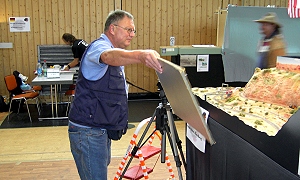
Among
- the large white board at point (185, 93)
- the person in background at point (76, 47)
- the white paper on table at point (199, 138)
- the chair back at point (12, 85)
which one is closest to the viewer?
Answer: the large white board at point (185, 93)

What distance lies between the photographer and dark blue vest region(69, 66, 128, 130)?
191 cm

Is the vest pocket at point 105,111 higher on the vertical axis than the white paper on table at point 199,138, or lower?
higher

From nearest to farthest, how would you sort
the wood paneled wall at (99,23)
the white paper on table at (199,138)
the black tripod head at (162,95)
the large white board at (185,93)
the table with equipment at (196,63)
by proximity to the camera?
the large white board at (185,93), the white paper on table at (199,138), the black tripod head at (162,95), the table with equipment at (196,63), the wood paneled wall at (99,23)

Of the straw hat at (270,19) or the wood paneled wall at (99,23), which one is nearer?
the straw hat at (270,19)

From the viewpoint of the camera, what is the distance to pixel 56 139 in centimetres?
468

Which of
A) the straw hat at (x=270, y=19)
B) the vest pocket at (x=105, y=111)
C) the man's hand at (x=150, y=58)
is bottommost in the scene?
the vest pocket at (x=105, y=111)

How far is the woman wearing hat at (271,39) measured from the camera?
2480mm

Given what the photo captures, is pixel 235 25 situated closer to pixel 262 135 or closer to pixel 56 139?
pixel 262 135

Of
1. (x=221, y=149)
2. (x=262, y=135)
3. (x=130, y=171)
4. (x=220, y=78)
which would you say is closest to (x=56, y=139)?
(x=130, y=171)

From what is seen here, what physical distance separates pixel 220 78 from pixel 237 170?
13.5ft

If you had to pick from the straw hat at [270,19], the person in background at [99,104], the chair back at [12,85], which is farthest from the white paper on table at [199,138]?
the chair back at [12,85]

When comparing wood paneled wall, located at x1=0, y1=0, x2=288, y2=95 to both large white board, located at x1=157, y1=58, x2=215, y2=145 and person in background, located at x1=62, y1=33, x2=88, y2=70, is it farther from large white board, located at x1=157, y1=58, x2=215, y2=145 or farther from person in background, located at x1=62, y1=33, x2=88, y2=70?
large white board, located at x1=157, y1=58, x2=215, y2=145

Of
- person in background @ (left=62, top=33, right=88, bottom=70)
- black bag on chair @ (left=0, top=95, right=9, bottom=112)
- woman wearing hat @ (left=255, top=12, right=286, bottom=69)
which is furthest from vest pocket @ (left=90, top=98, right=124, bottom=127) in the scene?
black bag on chair @ (left=0, top=95, right=9, bottom=112)

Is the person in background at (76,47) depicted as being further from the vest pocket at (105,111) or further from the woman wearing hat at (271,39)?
the vest pocket at (105,111)
